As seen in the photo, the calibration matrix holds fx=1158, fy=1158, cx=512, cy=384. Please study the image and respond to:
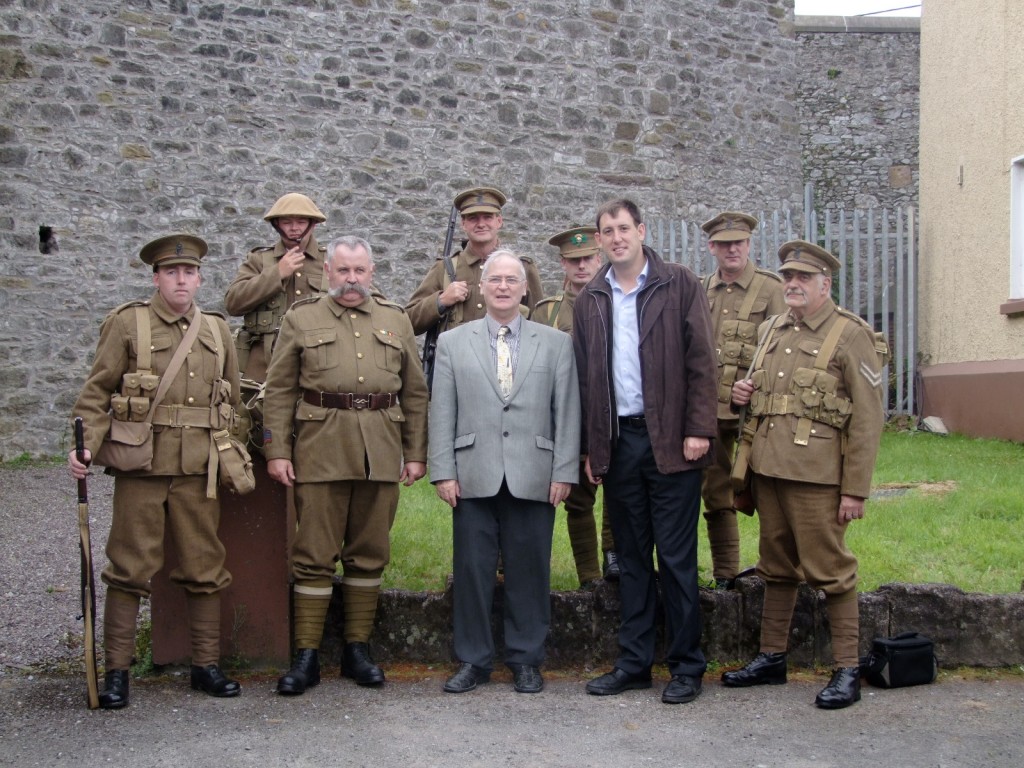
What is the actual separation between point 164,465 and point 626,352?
6.92ft

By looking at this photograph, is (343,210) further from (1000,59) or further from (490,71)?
(1000,59)

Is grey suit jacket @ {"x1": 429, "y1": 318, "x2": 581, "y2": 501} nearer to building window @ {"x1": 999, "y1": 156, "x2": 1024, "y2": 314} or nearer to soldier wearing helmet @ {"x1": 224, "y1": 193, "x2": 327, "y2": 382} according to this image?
soldier wearing helmet @ {"x1": 224, "y1": 193, "x2": 327, "y2": 382}

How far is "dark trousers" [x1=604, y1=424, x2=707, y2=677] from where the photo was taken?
5160 mm

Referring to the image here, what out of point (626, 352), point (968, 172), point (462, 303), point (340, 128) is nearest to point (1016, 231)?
point (968, 172)

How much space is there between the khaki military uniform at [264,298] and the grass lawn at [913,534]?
1434 mm

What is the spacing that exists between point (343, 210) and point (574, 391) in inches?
286

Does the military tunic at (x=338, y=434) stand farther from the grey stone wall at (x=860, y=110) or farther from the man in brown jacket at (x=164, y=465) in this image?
the grey stone wall at (x=860, y=110)

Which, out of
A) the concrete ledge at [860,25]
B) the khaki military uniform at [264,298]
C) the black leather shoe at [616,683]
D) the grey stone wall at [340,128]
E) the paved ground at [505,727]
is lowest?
the paved ground at [505,727]

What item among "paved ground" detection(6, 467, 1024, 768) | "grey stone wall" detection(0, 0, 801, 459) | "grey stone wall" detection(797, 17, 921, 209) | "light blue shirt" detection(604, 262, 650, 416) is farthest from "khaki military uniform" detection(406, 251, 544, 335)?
"grey stone wall" detection(797, 17, 921, 209)

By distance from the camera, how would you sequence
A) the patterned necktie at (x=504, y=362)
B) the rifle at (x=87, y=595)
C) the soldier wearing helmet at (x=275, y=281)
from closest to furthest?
the rifle at (x=87, y=595), the patterned necktie at (x=504, y=362), the soldier wearing helmet at (x=275, y=281)

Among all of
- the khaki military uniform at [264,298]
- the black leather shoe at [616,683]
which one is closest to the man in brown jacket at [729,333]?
the black leather shoe at [616,683]

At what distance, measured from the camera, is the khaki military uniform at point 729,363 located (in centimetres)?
595

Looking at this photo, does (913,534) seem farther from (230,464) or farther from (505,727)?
(230,464)

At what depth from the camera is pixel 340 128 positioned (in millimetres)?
12031
